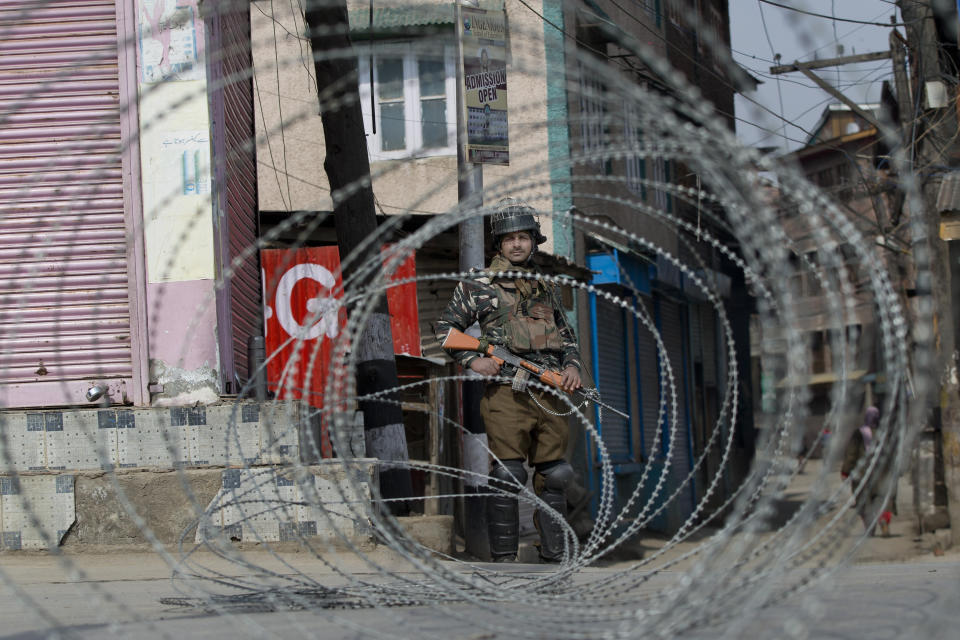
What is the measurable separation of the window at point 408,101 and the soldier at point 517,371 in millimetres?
7735

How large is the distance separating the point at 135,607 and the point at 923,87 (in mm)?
10448

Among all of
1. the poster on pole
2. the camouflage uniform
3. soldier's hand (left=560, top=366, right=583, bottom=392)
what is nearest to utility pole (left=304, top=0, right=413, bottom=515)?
the poster on pole

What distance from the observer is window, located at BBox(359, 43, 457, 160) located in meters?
14.1

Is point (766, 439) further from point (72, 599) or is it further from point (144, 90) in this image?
point (144, 90)

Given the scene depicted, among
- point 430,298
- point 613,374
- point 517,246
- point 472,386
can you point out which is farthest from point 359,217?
point 613,374

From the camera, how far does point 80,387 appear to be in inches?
298

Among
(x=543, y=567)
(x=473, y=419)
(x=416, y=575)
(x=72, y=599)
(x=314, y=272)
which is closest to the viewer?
(x=72, y=599)

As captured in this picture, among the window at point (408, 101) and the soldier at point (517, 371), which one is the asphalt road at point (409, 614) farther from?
the window at point (408, 101)

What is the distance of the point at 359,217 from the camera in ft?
26.2

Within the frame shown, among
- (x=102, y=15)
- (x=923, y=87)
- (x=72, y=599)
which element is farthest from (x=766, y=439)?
(x=923, y=87)

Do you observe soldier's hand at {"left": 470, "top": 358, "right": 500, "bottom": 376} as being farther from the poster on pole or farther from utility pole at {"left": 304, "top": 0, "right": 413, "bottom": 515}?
the poster on pole

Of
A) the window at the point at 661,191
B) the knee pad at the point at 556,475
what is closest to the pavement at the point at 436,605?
the knee pad at the point at 556,475

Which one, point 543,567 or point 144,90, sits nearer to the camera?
point 543,567

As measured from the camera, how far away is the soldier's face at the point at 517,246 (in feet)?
20.9
